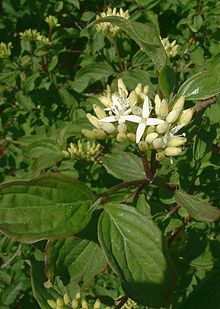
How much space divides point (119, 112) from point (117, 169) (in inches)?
5.8

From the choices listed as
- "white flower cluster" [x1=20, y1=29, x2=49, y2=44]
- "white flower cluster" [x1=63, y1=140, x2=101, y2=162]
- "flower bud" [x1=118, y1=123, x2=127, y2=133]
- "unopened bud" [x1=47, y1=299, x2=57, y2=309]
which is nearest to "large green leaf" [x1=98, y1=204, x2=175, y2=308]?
"flower bud" [x1=118, y1=123, x2=127, y2=133]

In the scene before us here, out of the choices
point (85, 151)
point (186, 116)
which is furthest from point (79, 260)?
point (85, 151)

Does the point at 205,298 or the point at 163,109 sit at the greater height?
the point at 163,109

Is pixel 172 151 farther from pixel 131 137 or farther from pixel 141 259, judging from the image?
pixel 141 259

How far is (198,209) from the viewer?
1073 millimetres

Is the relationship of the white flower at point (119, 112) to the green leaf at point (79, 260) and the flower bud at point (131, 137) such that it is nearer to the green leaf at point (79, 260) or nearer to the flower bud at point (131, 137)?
the flower bud at point (131, 137)

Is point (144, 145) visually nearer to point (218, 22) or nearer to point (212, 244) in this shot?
point (212, 244)

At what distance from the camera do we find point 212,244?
5.30ft

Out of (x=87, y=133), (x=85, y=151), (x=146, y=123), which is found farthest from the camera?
(x=85, y=151)

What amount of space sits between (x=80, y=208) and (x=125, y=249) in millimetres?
125

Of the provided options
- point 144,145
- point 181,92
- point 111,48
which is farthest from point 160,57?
point 111,48

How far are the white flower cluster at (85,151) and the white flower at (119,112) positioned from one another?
2.66 feet

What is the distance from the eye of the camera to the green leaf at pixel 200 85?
119cm

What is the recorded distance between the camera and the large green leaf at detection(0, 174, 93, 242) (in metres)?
0.94
